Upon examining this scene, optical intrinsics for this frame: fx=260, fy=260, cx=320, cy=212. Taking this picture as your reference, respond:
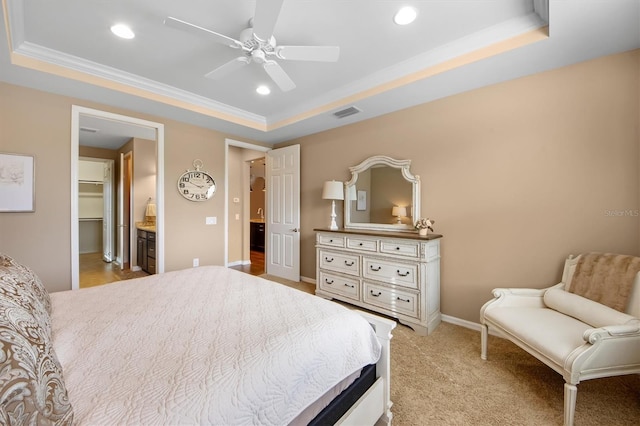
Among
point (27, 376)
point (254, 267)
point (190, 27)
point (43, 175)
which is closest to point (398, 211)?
point (190, 27)

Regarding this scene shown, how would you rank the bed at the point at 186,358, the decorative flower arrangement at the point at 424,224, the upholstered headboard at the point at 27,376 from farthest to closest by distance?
the decorative flower arrangement at the point at 424,224, the bed at the point at 186,358, the upholstered headboard at the point at 27,376

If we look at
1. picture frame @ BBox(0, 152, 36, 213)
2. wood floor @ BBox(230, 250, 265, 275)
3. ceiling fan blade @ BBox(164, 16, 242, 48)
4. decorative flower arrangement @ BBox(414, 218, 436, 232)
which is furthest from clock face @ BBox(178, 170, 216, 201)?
decorative flower arrangement @ BBox(414, 218, 436, 232)

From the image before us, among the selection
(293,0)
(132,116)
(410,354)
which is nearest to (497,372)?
(410,354)

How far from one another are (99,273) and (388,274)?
5098mm

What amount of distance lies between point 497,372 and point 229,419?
6.78 feet

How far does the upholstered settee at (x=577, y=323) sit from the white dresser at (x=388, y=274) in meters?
0.59

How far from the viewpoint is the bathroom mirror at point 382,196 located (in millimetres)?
3087

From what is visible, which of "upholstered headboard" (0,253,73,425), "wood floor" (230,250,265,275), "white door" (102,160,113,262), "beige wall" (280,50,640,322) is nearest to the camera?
"upholstered headboard" (0,253,73,425)

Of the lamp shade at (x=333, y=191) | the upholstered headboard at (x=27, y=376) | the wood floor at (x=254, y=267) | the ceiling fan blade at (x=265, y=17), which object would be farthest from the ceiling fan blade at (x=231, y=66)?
the wood floor at (x=254, y=267)

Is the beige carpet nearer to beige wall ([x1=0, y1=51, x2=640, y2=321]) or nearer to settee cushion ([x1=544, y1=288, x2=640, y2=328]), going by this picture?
settee cushion ([x1=544, y1=288, x2=640, y2=328])

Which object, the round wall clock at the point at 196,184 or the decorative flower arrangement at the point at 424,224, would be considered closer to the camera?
the decorative flower arrangement at the point at 424,224

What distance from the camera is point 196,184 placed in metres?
3.82

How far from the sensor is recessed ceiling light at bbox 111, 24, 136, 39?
2.04 metres

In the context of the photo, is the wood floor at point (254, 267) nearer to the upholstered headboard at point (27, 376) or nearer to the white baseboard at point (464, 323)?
the white baseboard at point (464, 323)
